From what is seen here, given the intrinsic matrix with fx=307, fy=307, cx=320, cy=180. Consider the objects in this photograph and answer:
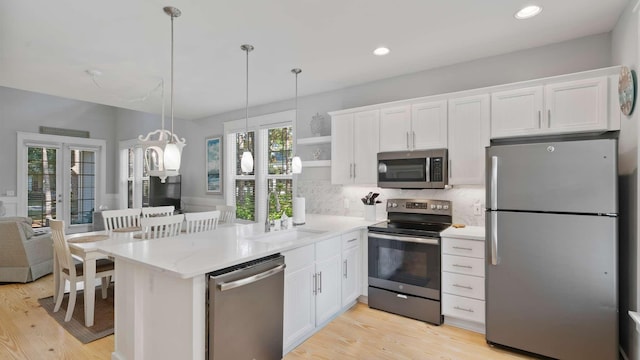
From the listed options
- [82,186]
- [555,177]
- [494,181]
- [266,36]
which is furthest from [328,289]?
[82,186]

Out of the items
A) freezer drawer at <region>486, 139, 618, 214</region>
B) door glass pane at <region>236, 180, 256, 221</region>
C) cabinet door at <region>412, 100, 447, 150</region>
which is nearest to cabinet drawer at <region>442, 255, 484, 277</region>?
freezer drawer at <region>486, 139, 618, 214</region>

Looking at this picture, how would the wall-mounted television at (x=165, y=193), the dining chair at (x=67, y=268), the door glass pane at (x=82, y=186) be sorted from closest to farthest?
the dining chair at (x=67, y=268) < the wall-mounted television at (x=165, y=193) < the door glass pane at (x=82, y=186)

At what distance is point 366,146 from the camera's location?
3.58m

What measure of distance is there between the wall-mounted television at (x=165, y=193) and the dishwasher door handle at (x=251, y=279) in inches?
170

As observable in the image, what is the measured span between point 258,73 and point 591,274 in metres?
3.49

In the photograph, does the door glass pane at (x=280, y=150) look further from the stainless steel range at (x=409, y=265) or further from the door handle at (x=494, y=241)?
the door handle at (x=494, y=241)

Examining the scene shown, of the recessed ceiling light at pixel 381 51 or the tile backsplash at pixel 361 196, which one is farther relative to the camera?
the tile backsplash at pixel 361 196

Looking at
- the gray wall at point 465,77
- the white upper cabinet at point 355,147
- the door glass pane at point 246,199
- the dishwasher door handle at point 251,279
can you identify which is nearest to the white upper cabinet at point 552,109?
the gray wall at point 465,77

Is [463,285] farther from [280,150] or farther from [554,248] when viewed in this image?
[280,150]

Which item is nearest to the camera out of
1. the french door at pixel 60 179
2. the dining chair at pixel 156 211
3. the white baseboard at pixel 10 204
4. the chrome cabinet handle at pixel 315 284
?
the chrome cabinet handle at pixel 315 284

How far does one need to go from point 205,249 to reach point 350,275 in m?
1.59

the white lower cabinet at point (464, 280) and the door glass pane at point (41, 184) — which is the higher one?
the door glass pane at point (41, 184)

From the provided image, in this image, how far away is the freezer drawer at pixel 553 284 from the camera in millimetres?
2082

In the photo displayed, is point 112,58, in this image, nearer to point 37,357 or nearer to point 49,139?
point 37,357
